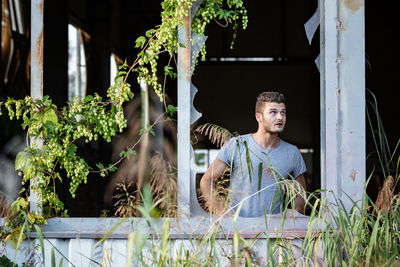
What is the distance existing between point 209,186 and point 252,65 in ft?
24.7

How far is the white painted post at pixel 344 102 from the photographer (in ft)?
9.24

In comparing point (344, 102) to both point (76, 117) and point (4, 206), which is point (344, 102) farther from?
point (4, 206)

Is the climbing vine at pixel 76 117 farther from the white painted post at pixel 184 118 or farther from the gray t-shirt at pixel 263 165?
the gray t-shirt at pixel 263 165

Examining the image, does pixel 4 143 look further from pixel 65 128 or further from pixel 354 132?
pixel 354 132

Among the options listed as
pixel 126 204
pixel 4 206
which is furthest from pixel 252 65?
pixel 126 204

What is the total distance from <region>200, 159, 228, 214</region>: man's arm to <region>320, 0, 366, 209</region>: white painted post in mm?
576

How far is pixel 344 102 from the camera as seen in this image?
2832 mm

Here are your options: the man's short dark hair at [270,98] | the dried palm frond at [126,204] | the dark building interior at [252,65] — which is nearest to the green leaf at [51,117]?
the dried palm frond at [126,204]

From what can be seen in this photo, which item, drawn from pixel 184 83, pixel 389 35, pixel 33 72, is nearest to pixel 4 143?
pixel 33 72

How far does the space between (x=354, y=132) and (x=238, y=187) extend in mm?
626

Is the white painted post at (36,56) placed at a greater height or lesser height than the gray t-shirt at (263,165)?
greater

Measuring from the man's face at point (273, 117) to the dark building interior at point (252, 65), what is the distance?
14.8 feet

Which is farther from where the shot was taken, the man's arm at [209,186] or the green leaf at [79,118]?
the green leaf at [79,118]

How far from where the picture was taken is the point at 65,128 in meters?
2.95
